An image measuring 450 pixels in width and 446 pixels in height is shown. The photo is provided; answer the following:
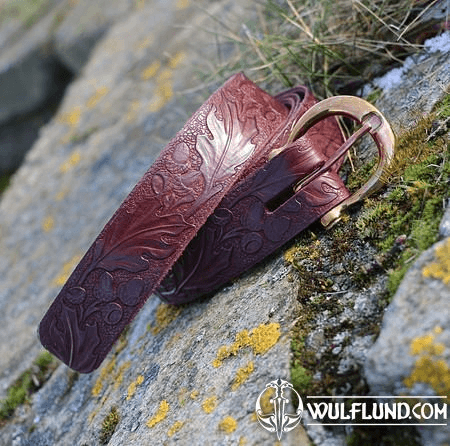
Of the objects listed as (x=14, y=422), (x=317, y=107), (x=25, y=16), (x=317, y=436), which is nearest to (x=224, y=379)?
(x=317, y=436)

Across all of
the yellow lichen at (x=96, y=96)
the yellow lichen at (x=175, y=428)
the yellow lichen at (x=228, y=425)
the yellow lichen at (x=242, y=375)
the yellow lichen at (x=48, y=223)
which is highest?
the yellow lichen at (x=96, y=96)

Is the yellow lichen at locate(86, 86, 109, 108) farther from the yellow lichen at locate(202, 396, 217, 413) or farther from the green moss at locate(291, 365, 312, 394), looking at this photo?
the green moss at locate(291, 365, 312, 394)

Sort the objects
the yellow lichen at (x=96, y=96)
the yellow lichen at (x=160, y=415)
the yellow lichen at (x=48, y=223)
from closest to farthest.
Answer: the yellow lichen at (x=160, y=415) → the yellow lichen at (x=48, y=223) → the yellow lichen at (x=96, y=96)

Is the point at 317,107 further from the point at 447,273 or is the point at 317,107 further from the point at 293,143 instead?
the point at 447,273

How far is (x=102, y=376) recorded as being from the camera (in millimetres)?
2400

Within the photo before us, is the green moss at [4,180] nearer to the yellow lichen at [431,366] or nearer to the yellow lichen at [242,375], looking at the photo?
the yellow lichen at [242,375]

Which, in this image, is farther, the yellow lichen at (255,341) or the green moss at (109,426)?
the green moss at (109,426)

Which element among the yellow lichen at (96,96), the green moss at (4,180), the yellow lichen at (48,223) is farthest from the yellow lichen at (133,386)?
the green moss at (4,180)

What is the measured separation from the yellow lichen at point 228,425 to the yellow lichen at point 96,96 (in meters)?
3.36

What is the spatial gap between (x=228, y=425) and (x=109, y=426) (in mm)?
637

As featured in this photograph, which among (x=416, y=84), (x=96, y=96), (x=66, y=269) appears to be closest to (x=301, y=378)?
(x=416, y=84)

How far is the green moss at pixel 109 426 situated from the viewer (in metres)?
2.01

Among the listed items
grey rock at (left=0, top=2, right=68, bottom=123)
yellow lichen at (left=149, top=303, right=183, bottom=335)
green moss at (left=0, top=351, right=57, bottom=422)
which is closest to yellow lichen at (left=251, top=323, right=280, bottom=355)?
yellow lichen at (left=149, top=303, right=183, bottom=335)

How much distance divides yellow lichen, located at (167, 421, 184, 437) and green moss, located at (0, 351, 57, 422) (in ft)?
3.85
